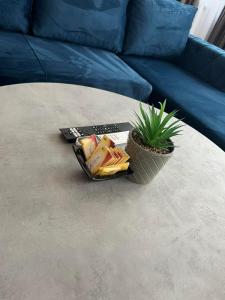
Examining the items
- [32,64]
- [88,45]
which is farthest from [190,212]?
[88,45]

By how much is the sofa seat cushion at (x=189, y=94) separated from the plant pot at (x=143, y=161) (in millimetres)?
825

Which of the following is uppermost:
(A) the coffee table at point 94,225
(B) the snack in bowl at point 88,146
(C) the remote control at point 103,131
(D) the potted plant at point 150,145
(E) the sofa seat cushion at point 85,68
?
(D) the potted plant at point 150,145

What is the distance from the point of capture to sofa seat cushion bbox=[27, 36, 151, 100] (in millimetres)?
1539

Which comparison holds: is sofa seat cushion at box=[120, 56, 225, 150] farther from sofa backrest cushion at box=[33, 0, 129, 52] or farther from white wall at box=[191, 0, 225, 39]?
white wall at box=[191, 0, 225, 39]

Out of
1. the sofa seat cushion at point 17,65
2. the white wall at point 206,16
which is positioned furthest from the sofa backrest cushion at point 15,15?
the white wall at point 206,16

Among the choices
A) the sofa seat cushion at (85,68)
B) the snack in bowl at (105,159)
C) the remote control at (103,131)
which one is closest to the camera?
the snack in bowl at (105,159)

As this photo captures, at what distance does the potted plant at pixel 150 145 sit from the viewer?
2.44 feet

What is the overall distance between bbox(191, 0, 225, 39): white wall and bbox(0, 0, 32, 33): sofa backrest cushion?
6.48 feet

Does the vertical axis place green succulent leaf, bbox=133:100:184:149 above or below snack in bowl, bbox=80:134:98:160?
above

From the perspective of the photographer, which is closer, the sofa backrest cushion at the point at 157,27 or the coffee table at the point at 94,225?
the coffee table at the point at 94,225

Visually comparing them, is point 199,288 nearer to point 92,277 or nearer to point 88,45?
point 92,277

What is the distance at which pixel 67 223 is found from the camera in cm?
62

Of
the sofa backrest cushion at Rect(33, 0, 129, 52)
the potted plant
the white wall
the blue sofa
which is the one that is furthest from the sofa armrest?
the potted plant

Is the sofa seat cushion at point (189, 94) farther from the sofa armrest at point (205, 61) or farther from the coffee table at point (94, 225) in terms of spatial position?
the coffee table at point (94, 225)
